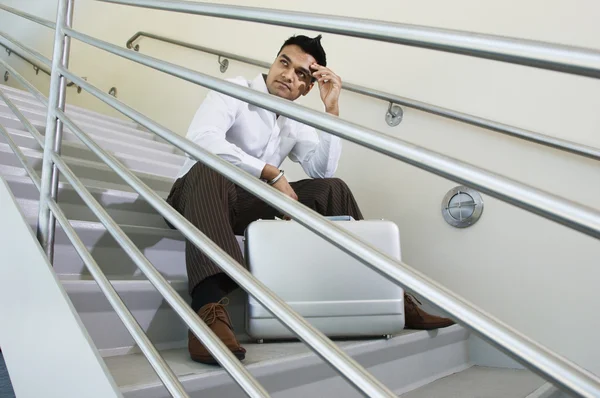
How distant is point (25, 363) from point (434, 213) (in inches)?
48.7

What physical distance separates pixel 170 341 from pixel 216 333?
175 millimetres

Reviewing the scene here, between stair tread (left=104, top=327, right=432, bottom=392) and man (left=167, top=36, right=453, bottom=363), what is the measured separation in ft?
0.27

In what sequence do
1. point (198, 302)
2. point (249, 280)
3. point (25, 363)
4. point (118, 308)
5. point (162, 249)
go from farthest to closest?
point (162, 249) → point (198, 302) → point (25, 363) → point (118, 308) → point (249, 280)

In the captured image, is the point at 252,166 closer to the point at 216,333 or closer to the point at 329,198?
the point at 329,198

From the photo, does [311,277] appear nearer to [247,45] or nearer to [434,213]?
[434,213]

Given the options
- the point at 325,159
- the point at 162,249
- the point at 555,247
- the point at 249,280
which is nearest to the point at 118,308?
the point at 249,280

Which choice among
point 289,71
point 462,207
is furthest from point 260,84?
point 462,207

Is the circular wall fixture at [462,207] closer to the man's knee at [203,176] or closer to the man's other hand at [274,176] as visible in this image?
the man's other hand at [274,176]

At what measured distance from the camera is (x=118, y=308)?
2.25 feet

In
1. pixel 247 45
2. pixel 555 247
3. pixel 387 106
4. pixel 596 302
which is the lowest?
pixel 596 302

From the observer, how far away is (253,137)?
156 centimetres

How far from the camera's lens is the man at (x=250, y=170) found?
3.37 ft

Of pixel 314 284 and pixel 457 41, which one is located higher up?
pixel 457 41

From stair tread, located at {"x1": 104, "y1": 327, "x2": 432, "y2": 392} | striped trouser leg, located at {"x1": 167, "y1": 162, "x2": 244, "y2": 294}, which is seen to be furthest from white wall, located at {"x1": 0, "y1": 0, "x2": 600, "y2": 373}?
striped trouser leg, located at {"x1": 167, "y1": 162, "x2": 244, "y2": 294}
